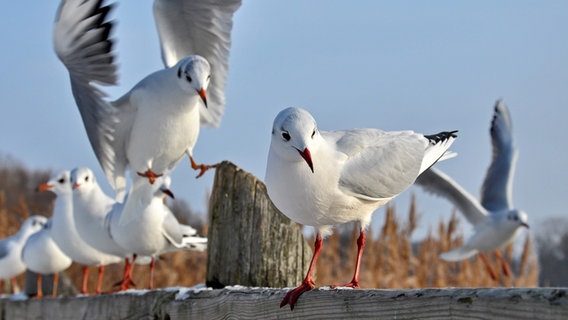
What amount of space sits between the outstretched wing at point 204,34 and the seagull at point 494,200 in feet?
9.43

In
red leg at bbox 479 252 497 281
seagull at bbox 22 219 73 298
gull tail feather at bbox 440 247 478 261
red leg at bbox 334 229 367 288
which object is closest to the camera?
red leg at bbox 334 229 367 288

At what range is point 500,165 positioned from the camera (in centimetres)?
766

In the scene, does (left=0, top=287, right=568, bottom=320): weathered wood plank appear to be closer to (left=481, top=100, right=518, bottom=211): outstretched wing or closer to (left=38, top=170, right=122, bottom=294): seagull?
(left=38, top=170, right=122, bottom=294): seagull

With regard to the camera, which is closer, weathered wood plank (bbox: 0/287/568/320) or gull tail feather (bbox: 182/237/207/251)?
weathered wood plank (bbox: 0/287/568/320)

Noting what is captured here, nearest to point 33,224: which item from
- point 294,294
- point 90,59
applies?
point 90,59

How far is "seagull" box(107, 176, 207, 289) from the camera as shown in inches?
159

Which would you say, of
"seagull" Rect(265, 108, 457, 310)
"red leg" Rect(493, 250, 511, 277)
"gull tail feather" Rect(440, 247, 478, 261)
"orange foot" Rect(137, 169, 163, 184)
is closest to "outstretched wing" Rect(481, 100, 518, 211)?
"red leg" Rect(493, 250, 511, 277)

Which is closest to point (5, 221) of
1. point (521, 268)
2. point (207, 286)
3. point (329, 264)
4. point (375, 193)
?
point (329, 264)

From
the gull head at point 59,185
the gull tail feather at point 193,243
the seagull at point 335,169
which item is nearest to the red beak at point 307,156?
the seagull at point 335,169

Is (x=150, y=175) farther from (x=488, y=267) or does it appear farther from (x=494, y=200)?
(x=494, y=200)

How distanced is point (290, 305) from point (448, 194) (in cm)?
542

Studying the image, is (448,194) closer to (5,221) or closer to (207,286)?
(5,221)

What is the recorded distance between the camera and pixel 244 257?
2598 mm

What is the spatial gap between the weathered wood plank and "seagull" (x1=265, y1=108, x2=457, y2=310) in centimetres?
12
